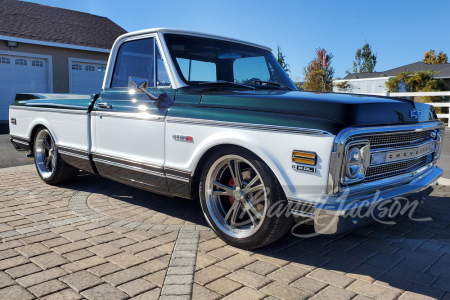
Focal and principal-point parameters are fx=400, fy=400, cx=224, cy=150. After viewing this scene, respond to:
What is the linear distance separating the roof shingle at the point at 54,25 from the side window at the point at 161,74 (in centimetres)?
1433

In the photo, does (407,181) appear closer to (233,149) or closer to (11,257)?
(233,149)

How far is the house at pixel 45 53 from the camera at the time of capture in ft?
51.8

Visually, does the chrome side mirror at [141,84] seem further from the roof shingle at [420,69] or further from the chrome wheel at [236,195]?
the roof shingle at [420,69]

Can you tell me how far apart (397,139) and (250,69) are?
1.90 metres

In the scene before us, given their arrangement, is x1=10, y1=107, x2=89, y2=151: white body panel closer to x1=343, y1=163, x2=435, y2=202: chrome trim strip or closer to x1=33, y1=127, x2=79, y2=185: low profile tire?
x1=33, y1=127, x2=79, y2=185: low profile tire

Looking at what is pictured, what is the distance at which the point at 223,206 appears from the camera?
3.62m

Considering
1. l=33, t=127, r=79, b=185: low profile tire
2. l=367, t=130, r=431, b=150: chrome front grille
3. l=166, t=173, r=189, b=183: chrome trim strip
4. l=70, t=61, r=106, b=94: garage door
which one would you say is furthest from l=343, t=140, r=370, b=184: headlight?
l=70, t=61, r=106, b=94: garage door

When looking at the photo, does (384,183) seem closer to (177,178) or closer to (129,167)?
(177,178)

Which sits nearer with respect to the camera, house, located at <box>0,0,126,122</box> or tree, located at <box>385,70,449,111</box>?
house, located at <box>0,0,126,122</box>

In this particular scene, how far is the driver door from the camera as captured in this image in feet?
12.5

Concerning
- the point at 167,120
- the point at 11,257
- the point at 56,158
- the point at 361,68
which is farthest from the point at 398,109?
the point at 361,68

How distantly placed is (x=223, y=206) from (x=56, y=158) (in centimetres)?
284

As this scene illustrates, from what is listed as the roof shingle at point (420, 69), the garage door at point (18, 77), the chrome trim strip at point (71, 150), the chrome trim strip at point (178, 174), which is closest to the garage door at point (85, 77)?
the garage door at point (18, 77)

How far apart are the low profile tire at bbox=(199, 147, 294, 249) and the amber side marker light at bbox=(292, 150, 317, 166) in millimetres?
283
